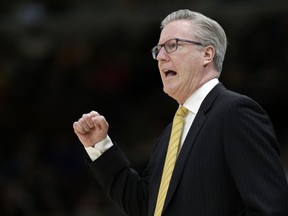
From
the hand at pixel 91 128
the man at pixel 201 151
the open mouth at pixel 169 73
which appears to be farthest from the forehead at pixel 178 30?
the hand at pixel 91 128

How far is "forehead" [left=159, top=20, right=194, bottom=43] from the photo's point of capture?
299 centimetres

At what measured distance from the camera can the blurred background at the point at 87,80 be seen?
789cm

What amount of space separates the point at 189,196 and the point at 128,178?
0.45 metres

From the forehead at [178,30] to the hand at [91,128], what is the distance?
0.39m

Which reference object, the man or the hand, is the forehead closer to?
the man

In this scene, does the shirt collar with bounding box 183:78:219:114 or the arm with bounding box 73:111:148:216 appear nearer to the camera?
the shirt collar with bounding box 183:78:219:114

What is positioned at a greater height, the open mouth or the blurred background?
the open mouth

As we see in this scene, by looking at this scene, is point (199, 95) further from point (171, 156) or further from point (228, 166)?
point (228, 166)

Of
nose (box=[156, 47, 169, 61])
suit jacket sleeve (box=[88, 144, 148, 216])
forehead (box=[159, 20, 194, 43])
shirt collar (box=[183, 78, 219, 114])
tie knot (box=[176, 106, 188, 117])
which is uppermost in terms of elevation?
forehead (box=[159, 20, 194, 43])

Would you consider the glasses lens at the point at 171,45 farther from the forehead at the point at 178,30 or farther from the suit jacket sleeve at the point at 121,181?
the suit jacket sleeve at the point at 121,181

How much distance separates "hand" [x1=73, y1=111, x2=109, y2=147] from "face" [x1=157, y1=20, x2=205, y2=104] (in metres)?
0.30

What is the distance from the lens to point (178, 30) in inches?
118

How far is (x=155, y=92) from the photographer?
898 centimetres

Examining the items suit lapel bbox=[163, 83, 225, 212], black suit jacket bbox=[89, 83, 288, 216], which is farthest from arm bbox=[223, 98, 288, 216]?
suit lapel bbox=[163, 83, 225, 212]
